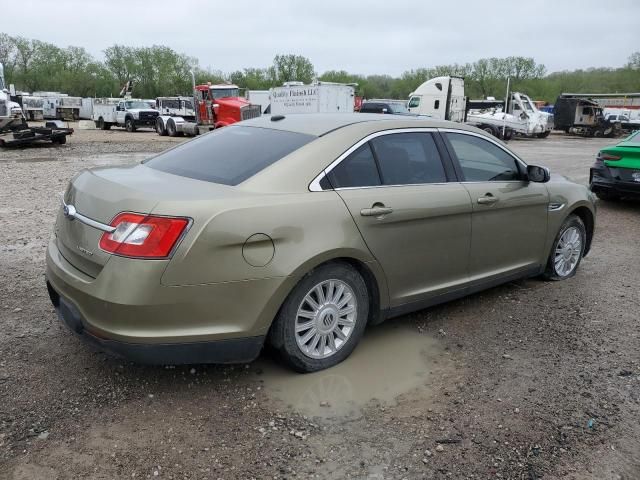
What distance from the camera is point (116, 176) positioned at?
3.31m

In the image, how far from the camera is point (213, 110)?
26781mm

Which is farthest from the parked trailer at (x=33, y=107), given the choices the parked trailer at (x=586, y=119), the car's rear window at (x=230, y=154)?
the car's rear window at (x=230, y=154)

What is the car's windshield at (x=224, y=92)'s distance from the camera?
89.3 ft

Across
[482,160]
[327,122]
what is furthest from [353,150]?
[482,160]

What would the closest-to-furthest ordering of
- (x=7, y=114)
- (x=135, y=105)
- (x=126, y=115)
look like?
1. (x=7, y=114)
2. (x=126, y=115)
3. (x=135, y=105)

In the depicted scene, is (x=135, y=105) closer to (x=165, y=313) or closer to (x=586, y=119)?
(x=586, y=119)

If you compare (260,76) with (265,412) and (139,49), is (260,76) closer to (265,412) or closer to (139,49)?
(139,49)

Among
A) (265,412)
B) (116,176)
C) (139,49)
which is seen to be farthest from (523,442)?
(139,49)

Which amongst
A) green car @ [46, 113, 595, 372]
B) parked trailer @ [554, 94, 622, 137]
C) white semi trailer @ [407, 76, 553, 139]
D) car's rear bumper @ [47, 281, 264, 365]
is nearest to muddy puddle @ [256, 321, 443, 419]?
green car @ [46, 113, 595, 372]

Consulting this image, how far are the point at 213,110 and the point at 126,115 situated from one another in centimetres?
966

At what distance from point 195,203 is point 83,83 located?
89.2m

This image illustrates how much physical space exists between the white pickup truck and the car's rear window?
102 ft

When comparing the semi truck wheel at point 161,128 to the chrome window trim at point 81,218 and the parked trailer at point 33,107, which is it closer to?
the parked trailer at point 33,107

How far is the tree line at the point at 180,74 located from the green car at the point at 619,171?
239ft
